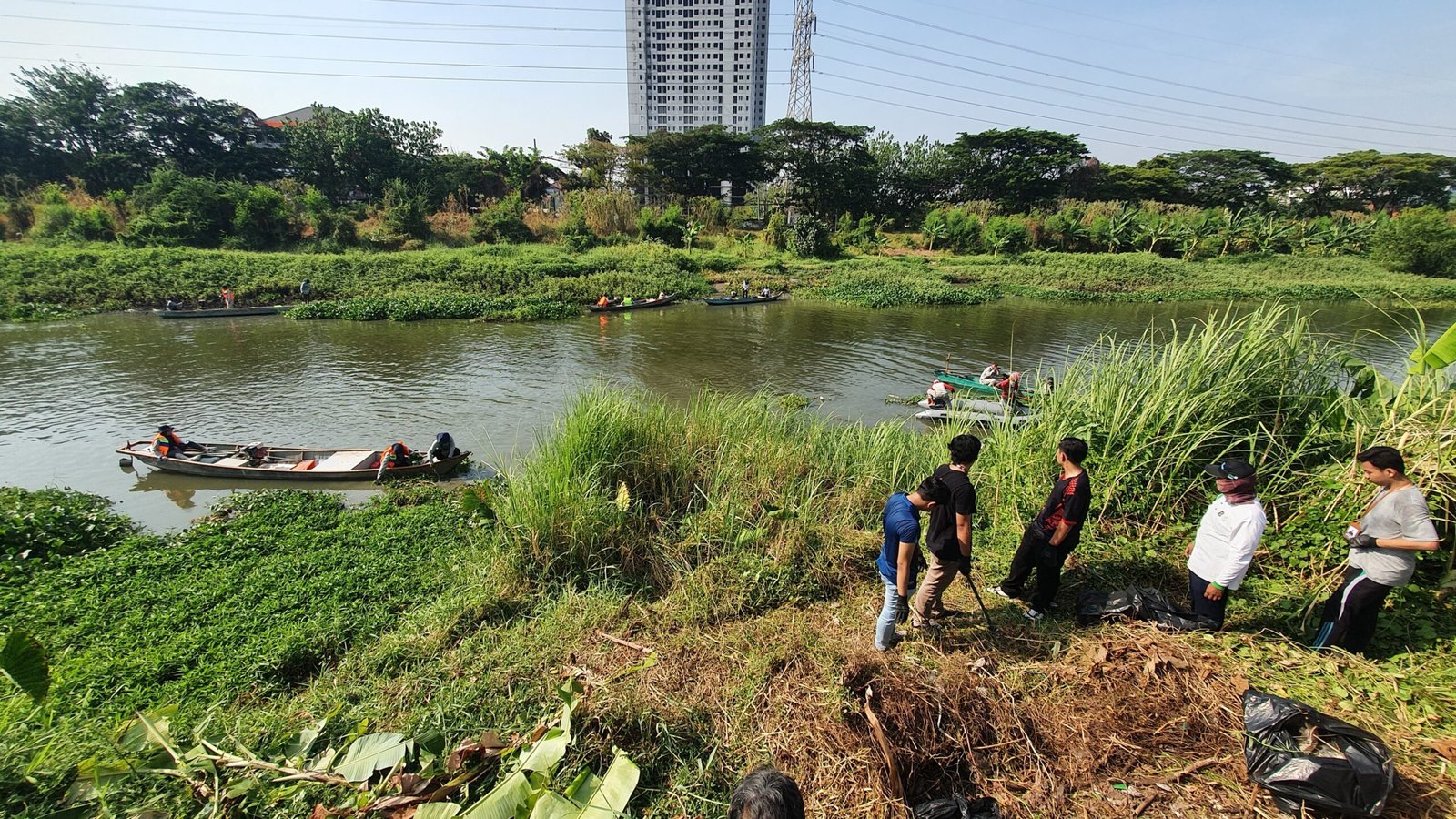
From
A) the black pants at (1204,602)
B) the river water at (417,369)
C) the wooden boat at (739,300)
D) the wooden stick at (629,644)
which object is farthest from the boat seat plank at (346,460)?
the wooden boat at (739,300)

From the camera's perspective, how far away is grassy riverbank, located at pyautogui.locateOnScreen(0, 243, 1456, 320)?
82.7 feet

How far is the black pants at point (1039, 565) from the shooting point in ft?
14.4

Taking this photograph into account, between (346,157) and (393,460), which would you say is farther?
(346,157)

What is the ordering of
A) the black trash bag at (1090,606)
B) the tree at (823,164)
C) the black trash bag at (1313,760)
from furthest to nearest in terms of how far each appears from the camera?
the tree at (823,164), the black trash bag at (1090,606), the black trash bag at (1313,760)

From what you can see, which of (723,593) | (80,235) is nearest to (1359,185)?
(723,593)

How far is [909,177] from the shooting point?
52094mm

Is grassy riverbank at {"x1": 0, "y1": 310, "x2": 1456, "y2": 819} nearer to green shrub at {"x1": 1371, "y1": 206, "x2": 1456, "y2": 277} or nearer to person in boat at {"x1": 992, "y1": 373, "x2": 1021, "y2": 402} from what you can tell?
person in boat at {"x1": 992, "y1": 373, "x2": 1021, "y2": 402}

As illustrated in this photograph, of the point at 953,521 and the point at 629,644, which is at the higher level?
the point at 953,521

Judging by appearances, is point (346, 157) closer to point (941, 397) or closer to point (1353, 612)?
point (941, 397)

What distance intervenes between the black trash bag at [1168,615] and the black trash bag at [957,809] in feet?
6.80

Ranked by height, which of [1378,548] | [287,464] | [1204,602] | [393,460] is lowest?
[287,464]

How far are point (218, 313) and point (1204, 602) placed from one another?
3154 centimetres

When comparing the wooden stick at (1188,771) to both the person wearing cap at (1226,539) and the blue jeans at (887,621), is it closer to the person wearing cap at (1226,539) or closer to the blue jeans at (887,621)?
the person wearing cap at (1226,539)

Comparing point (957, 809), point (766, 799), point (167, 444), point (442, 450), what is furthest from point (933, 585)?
point (167, 444)
